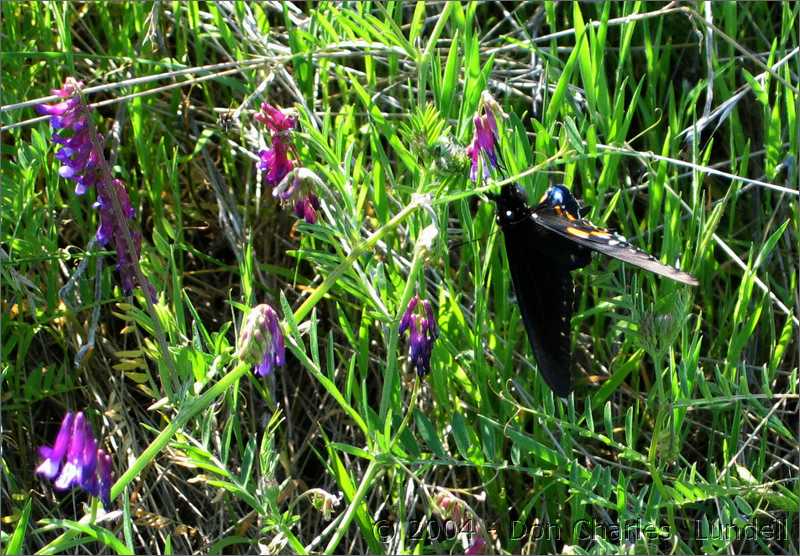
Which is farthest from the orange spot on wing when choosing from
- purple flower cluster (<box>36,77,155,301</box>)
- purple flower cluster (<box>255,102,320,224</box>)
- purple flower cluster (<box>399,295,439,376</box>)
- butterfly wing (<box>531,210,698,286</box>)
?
purple flower cluster (<box>36,77,155,301</box>)

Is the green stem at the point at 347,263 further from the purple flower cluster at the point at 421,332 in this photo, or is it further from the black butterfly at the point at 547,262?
the black butterfly at the point at 547,262

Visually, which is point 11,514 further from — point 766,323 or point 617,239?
point 766,323

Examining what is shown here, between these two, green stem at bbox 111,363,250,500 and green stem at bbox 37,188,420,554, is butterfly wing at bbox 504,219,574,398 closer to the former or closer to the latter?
green stem at bbox 37,188,420,554

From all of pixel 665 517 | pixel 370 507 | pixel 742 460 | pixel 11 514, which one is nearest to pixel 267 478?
pixel 370 507

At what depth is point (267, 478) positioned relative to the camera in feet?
6.53

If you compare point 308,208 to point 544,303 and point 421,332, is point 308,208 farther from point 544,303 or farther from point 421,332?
point 544,303

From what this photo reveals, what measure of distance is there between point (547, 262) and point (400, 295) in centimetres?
35

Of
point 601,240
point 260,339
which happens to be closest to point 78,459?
point 260,339

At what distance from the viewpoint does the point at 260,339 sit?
178cm

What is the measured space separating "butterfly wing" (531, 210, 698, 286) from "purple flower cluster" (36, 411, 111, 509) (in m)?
0.99

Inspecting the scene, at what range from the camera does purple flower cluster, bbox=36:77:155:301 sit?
185cm

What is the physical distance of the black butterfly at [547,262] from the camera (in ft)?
7.14

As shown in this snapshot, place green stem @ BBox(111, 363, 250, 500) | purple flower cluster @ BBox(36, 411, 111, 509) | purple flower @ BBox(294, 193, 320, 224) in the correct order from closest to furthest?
purple flower cluster @ BBox(36, 411, 111, 509) < green stem @ BBox(111, 363, 250, 500) < purple flower @ BBox(294, 193, 320, 224)

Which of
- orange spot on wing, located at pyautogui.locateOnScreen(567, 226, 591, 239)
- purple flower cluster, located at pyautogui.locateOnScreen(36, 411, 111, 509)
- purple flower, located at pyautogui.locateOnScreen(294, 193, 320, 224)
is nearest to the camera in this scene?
purple flower cluster, located at pyautogui.locateOnScreen(36, 411, 111, 509)
